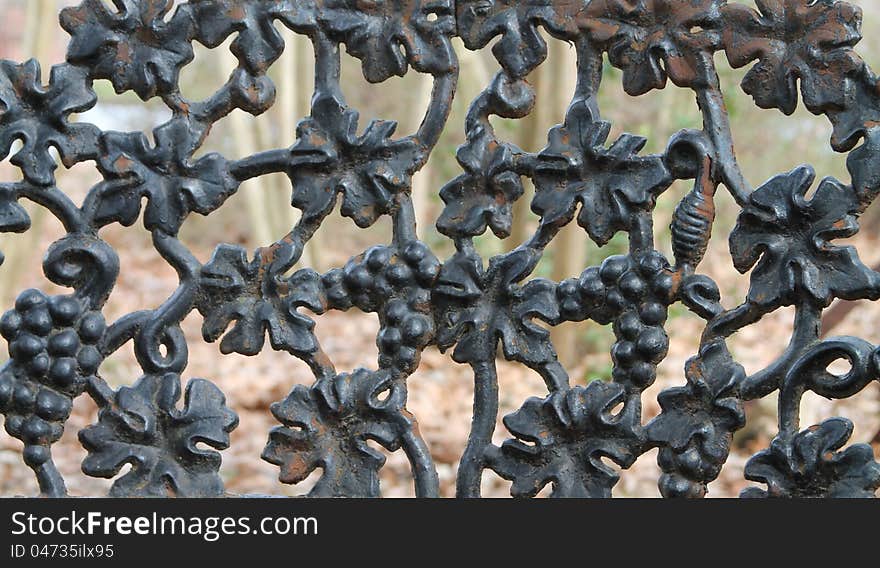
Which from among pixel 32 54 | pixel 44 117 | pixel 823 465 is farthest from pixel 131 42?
pixel 32 54

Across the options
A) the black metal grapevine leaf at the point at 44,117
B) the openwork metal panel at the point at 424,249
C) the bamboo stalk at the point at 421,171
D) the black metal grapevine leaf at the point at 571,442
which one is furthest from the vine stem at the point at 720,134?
the bamboo stalk at the point at 421,171

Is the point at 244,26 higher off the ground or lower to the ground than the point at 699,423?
higher

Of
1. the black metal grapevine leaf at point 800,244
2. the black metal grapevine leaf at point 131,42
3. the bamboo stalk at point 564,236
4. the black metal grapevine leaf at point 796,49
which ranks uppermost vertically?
the bamboo stalk at point 564,236

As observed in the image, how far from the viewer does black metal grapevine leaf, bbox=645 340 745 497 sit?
1297 millimetres

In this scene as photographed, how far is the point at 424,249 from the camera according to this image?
4.50 feet

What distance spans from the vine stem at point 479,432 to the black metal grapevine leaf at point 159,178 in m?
0.41

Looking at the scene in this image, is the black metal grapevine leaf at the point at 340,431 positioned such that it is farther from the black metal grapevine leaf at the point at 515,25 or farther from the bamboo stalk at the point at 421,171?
the bamboo stalk at the point at 421,171

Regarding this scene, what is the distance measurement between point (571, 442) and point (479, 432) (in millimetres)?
119

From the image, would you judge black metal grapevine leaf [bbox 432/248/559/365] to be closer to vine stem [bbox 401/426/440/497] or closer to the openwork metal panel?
the openwork metal panel

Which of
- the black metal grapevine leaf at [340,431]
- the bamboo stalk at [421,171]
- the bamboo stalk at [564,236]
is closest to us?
the black metal grapevine leaf at [340,431]

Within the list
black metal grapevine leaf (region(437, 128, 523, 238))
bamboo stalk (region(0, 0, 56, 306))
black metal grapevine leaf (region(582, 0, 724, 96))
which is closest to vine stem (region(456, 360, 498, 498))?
black metal grapevine leaf (region(437, 128, 523, 238))

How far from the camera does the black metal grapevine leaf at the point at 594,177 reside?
51.9 inches

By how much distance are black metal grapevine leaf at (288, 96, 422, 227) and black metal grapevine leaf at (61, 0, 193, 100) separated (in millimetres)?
192

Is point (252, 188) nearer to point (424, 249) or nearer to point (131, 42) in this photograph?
point (131, 42)
